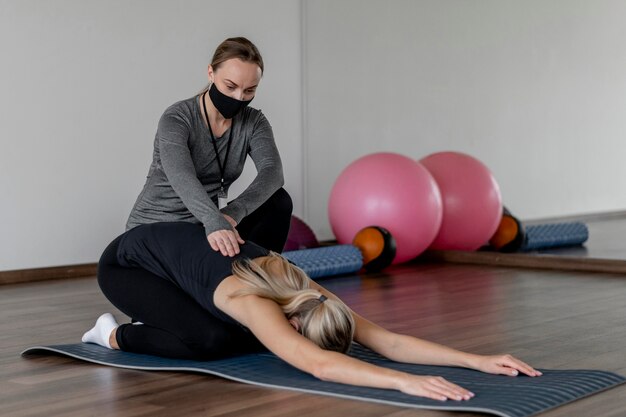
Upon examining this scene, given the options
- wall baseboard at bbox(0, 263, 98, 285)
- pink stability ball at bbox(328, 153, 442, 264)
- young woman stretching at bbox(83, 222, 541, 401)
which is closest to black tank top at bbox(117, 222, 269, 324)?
young woman stretching at bbox(83, 222, 541, 401)

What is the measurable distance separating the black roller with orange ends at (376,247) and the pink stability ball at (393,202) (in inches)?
3.9

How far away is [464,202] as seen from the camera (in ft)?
18.9

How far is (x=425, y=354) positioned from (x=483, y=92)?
5.29 m

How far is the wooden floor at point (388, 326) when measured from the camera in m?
2.49

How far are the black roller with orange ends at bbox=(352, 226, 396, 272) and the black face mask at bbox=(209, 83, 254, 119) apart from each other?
223 centimetres

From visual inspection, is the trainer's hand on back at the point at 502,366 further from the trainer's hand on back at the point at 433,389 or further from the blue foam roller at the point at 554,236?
the blue foam roller at the point at 554,236

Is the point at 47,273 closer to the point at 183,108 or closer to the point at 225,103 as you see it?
the point at 183,108

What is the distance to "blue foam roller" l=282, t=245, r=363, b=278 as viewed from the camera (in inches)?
195

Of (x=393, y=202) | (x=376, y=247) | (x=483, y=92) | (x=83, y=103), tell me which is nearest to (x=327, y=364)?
(x=376, y=247)

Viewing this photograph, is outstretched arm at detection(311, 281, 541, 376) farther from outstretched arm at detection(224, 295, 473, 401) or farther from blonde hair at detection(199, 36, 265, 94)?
blonde hair at detection(199, 36, 265, 94)

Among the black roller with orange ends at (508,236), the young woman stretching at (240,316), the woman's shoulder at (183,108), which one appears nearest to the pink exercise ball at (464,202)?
the black roller with orange ends at (508,236)

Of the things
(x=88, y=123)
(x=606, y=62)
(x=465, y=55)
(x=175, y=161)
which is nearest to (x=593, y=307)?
(x=175, y=161)

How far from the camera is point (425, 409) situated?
2.39 m

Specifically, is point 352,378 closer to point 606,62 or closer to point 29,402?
point 29,402
